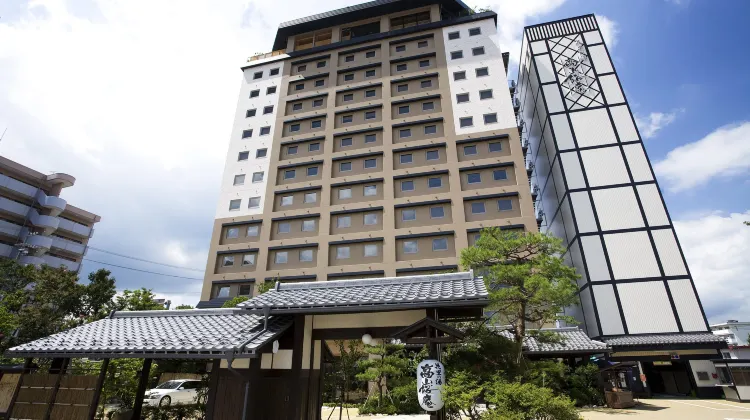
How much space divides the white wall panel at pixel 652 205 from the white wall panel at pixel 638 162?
87cm

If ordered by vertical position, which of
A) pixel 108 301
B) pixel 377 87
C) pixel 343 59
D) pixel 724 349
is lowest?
pixel 724 349

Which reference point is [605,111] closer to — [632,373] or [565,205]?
[565,205]

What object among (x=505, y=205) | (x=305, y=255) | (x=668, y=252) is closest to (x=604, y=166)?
(x=668, y=252)

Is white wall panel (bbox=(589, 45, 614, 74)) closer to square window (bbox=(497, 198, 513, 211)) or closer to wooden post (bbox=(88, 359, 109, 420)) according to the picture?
square window (bbox=(497, 198, 513, 211))

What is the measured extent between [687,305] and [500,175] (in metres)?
17.0

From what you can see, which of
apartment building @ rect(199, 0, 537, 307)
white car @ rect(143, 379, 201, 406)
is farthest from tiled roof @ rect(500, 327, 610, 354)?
white car @ rect(143, 379, 201, 406)

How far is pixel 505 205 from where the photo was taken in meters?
32.8

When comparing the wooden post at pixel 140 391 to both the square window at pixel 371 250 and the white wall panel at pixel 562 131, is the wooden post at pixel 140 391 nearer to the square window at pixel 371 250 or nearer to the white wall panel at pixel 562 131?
the square window at pixel 371 250

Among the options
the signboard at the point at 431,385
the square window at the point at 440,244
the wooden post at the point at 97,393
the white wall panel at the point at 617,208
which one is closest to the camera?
the signboard at the point at 431,385

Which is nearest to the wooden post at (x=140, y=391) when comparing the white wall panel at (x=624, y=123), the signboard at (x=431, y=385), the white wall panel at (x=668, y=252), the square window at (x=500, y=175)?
the signboard at (x=431, y=385)

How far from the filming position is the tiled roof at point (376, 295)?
9.11m

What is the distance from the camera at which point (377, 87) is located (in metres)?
41.6

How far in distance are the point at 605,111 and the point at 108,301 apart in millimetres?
48783

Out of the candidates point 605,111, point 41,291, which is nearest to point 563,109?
point 605,111
